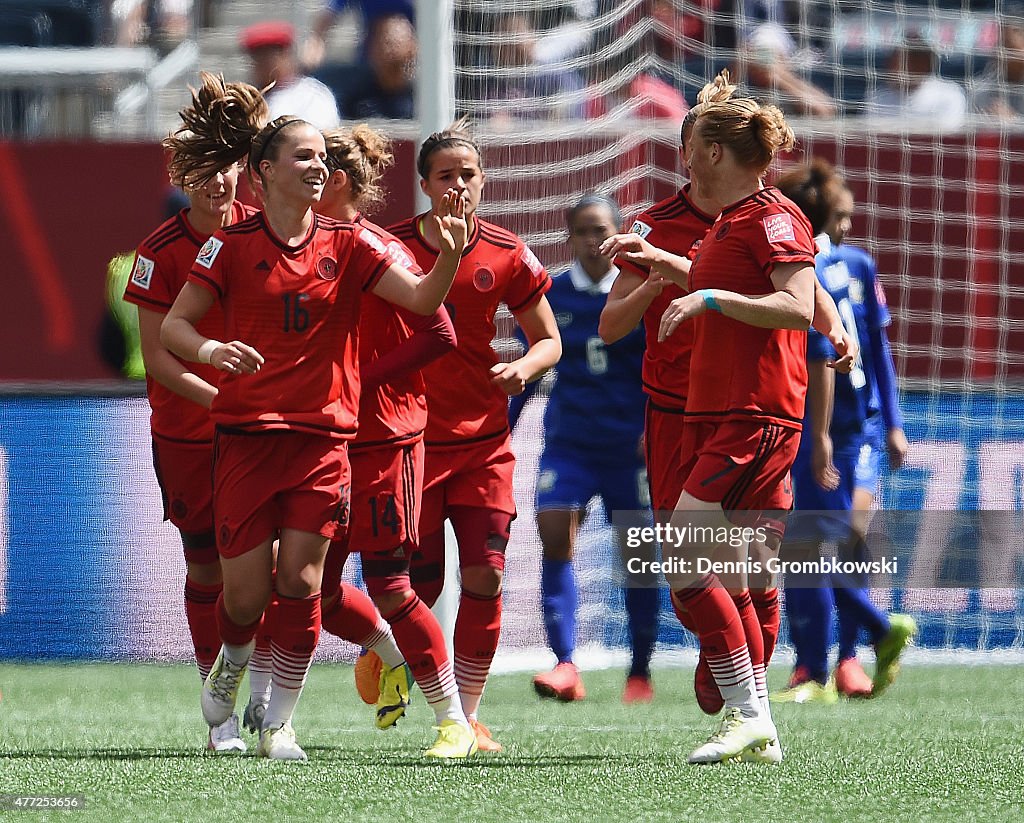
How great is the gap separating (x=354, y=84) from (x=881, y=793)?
8.17m

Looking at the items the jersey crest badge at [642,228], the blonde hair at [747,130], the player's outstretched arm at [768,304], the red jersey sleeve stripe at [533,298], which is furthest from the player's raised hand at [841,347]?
the red jersey sleeve stripe at [533,298]

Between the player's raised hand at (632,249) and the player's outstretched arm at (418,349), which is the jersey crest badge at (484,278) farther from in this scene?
the player's raised hand at (632,249)

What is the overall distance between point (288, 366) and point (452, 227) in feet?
2.03

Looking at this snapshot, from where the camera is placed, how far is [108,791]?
15.0ft

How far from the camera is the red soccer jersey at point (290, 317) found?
197 inches

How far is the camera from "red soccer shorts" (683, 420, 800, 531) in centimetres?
498

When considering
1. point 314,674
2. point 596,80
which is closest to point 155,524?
point 314,674

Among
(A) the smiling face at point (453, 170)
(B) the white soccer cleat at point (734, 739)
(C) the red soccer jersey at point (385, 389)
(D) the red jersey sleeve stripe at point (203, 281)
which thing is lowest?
(B) the white soccer cleat at point (734, 739)

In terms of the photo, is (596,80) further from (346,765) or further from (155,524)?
(346,765)

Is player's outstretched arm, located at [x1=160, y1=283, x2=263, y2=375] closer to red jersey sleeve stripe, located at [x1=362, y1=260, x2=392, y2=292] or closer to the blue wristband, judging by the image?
red jersey sleeve stripe, located at [x1=362, y1=260, x2=392, y2=292]

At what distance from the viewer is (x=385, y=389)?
5504mm

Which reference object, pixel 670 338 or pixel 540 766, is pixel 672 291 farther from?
pixel 540 766

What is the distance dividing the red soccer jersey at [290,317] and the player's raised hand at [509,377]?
21.8 inches

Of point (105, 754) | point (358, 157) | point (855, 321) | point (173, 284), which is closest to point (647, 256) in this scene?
point (358, 157)
